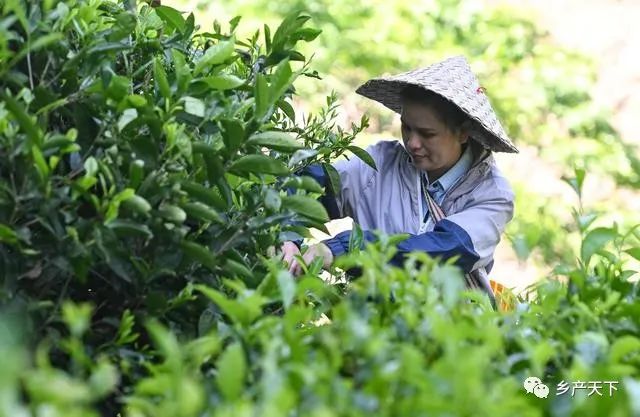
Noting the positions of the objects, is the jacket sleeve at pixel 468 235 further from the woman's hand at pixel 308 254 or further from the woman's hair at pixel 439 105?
the woman's hair at pixel 439 105

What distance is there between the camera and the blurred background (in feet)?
22.4

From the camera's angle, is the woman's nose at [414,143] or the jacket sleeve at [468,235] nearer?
the jacket sleeve at [468,235]

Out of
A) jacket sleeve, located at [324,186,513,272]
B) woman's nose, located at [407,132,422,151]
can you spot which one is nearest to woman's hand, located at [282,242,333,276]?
jacket sleeve, located at [324,186,513,272]

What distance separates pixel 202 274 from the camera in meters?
1.89

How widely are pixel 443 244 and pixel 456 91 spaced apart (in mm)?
529

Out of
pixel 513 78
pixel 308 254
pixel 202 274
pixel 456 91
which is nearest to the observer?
pixel 202 274

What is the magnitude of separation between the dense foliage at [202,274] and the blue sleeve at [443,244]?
0.82 meters

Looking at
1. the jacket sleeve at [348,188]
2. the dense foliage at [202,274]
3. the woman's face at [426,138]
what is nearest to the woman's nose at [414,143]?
the woman's face at [426,138]

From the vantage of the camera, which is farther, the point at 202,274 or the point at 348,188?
the point at 348,188

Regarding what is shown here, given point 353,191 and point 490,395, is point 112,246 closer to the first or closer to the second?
point 490,395

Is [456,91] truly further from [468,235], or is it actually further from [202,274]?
[202,274]

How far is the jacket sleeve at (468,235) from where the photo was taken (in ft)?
9.57

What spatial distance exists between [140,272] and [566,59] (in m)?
5.81

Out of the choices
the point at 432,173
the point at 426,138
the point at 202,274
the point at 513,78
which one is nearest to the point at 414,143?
the point at 426,138
